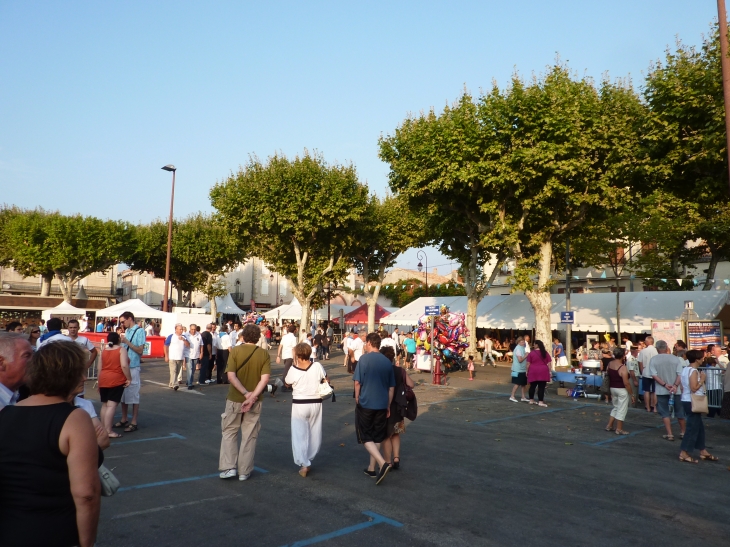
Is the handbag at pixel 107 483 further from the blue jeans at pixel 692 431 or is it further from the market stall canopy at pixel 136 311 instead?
the market stall canopy at pixel 136 311

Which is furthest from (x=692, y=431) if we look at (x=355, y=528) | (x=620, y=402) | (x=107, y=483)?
(x=107, y=483)

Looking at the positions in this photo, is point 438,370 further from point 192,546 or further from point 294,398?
point 192,546

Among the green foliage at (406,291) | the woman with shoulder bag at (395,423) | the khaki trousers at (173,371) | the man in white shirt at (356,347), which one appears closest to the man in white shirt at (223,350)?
the khaki trousers at (173,371)

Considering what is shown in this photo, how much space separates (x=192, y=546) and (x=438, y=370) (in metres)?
15.4

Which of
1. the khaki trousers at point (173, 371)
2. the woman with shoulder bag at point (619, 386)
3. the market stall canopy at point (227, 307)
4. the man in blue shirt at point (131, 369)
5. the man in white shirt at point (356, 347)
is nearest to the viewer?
the man in blue shirt at point (131, 369)

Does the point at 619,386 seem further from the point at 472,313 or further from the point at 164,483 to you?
the point at 472,313

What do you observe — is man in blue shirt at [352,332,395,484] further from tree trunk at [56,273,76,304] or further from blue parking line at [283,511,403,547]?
tree trunk at [56,273,76,304]

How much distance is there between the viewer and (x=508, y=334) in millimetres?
33812

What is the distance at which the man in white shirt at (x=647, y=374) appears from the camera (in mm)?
13659

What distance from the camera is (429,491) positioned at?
6.66m

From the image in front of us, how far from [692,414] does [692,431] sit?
0.95 ft

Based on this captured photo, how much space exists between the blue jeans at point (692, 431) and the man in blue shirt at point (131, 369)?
8.77 m

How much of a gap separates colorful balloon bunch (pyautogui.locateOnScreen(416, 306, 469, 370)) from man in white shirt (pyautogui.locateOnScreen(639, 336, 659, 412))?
24.5 ft

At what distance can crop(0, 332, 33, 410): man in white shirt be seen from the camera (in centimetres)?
333
